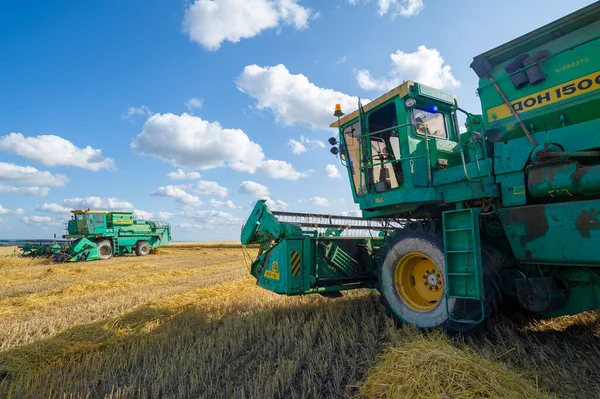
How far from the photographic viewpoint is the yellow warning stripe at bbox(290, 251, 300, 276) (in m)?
4.72

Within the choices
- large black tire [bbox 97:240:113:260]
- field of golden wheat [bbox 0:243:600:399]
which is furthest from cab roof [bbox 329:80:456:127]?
large black tire [bbox 97:240:113:260]

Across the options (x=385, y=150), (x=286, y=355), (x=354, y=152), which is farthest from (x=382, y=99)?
(x=286, y=355)

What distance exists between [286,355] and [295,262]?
1.39 metres

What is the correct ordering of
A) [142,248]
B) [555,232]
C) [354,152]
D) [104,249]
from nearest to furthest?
[555,232] < [354,152] < [104,249] < [142,248]

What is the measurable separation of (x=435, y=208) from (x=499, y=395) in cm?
240

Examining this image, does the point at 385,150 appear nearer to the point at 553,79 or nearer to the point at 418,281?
the point at 418,281

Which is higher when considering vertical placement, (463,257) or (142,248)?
(463,257)

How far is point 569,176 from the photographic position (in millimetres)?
2869

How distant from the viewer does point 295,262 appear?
4.76m

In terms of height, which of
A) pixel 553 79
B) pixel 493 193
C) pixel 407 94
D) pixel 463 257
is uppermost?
pixel 407 94

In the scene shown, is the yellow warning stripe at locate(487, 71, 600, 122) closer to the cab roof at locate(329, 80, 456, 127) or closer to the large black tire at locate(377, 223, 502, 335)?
the cab roof at locate(329, 80, 456, 127)

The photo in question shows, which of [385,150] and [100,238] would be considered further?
[100,238]

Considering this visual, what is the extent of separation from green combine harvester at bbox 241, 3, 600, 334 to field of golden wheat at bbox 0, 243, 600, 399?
420 mm

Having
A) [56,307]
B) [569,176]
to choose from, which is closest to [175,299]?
[56,307]
